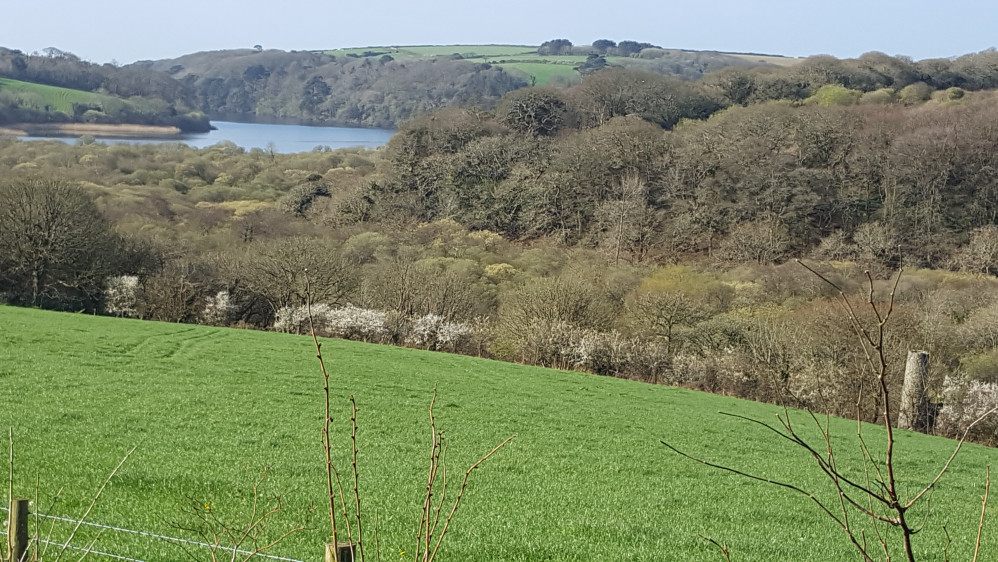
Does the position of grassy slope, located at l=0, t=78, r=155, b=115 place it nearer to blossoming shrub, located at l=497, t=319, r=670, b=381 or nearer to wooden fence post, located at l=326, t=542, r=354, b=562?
blossoming shrub, located at l=497, t=319, r=670, b=381

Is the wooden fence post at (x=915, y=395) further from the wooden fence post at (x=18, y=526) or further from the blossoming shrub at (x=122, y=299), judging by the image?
the blossoming shrub at (x=122, y=299)

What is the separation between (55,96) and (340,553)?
15069cm

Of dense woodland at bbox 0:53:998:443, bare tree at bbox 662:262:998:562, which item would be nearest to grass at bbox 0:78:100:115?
dense woodland at bbox 0:53:998:443

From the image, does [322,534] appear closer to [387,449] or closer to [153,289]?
[387,449]

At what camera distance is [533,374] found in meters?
26.8

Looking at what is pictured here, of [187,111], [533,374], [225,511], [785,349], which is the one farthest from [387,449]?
[187,111]

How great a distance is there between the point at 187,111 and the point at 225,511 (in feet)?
520

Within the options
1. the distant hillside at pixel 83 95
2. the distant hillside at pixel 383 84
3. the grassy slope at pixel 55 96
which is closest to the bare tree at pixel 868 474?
the distant hillside at pixel 383 84

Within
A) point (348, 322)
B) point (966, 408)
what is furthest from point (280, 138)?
point (966, 408)

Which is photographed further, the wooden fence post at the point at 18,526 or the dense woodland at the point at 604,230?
the dense woodland at the point at 604,230

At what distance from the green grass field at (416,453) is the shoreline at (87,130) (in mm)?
105447

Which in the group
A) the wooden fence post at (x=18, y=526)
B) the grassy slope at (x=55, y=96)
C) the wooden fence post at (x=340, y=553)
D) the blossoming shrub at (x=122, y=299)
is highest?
the grassy slope at (x=55, y=96)

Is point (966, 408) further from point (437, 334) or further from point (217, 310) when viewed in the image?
point (217, 310)

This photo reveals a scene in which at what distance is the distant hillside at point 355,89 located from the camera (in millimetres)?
151250
